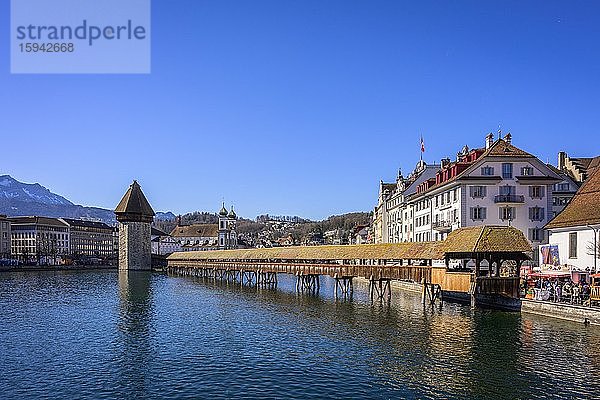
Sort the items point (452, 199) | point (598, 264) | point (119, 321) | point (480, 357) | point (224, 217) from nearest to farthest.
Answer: point (480, 357)
point (119, 321)
point (598, 264)
point (452, 199)
point (224, 217)

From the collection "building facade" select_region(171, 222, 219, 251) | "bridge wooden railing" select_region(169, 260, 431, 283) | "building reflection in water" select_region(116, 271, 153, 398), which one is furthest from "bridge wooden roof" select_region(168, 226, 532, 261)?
"building facade" select_region(171, 222, 219, 251)

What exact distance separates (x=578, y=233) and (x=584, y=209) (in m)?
1.91

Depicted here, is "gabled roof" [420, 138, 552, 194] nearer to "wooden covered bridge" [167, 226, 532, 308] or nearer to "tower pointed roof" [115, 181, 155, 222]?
"wooden covered bridge" [167, 226, 532, 308]

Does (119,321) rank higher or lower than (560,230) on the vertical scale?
lower

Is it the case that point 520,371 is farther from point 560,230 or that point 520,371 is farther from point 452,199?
point 452,199

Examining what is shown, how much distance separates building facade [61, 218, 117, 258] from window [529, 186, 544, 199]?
11831cm

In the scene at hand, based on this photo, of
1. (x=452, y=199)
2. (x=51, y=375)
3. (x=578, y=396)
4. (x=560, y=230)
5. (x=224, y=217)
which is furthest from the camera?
(x=224, y=217)

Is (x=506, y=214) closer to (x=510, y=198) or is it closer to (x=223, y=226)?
(x=510, y=198)

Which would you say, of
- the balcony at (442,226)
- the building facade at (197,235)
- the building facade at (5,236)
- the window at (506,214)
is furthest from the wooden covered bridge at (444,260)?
the building facade at (197,235)

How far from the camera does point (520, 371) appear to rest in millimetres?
18844

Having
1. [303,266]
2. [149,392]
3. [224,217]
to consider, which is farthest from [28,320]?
[224,217]

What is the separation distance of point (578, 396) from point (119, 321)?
22939 millimetres

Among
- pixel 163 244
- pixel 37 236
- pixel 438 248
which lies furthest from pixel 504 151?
pixel 163 244

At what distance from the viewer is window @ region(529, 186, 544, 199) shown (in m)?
45.8
